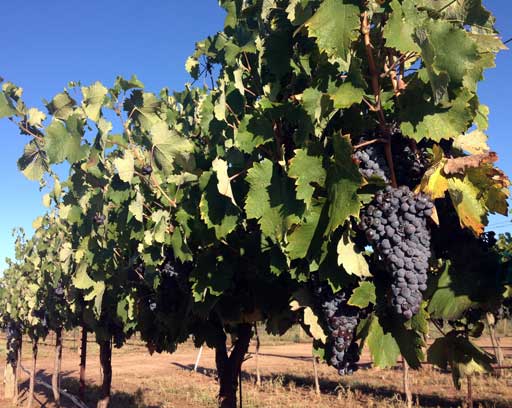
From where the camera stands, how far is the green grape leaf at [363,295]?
2.08 meters

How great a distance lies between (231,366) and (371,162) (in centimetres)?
281

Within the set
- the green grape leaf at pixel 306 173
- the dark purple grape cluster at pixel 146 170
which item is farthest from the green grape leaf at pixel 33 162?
the green grape leaf at pixel 306 173

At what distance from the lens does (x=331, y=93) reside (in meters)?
2.03

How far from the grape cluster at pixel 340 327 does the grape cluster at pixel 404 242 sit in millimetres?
A: 311

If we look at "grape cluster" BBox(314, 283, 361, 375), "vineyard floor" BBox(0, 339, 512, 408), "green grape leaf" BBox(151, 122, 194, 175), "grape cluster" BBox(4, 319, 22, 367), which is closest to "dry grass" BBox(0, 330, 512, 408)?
"vineyard floor" BBox(0, 339, 512, 408)

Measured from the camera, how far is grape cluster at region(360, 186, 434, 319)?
190 centimetres

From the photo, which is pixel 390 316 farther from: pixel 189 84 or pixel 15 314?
pixel 15 314

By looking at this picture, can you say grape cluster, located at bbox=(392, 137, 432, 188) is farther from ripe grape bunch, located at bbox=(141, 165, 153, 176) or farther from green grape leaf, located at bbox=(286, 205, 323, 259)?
ripe grape bunch, located at bbox=(141, 165, 153, 176)

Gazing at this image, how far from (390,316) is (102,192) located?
2.19 metres

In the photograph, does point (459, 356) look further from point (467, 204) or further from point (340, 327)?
point (467, 204)

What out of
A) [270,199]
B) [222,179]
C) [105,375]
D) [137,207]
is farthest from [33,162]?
[105,375]

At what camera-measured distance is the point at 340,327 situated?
215 centimetres

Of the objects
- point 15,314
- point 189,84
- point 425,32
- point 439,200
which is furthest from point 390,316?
point 15,314

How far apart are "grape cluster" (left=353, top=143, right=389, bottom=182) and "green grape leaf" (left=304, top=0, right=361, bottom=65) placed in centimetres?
44
